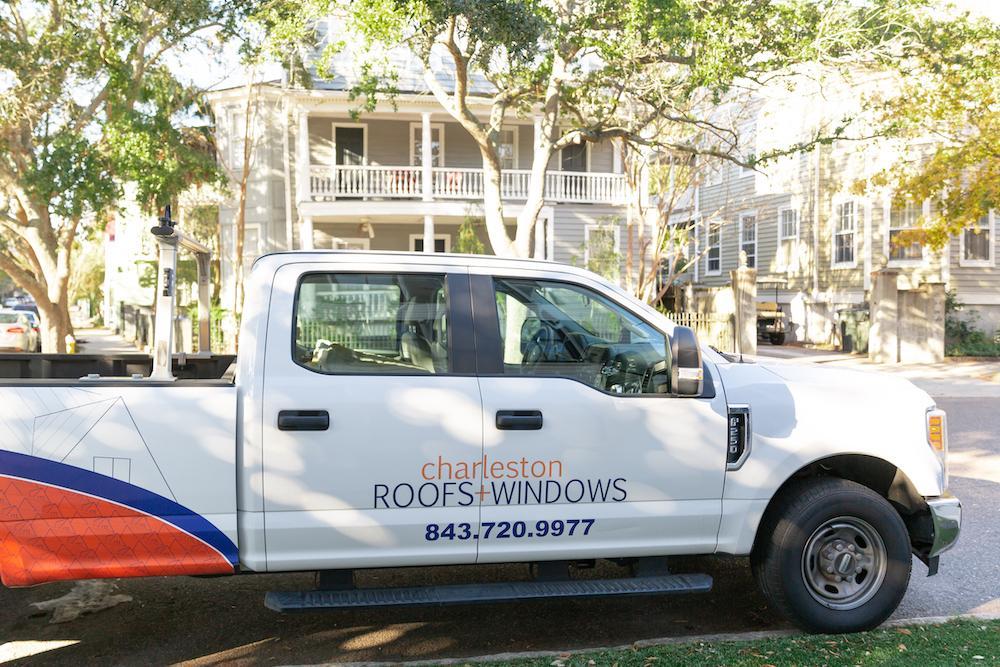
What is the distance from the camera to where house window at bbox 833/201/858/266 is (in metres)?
25.8

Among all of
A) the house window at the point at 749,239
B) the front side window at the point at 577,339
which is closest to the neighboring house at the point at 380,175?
the house window at the point at 749,239

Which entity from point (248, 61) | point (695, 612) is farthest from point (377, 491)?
point (248, 61)

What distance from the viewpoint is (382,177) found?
2466 centimetres

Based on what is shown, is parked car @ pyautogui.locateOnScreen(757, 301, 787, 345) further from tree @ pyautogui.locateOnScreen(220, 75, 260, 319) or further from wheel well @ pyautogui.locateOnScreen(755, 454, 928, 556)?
wheel well @ pyautogui.locateOnScreen(755, 454, 928, 556)

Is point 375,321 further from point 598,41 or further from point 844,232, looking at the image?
point 844,232

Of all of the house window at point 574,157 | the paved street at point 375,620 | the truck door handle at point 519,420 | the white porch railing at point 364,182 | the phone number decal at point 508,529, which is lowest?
the paved street at point 375,620

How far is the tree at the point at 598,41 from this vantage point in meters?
11.6

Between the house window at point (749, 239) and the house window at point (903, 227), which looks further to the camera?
the house window at point (749, 239)

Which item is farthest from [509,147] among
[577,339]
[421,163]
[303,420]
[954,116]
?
[303,420]

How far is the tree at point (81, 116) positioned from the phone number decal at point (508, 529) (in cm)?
1265

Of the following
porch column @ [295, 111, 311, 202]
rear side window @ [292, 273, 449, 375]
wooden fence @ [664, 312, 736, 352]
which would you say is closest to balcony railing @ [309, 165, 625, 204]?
porch column @ [295, 111, 311, 202]

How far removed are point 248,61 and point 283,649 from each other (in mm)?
16198

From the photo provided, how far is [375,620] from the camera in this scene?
4992mm

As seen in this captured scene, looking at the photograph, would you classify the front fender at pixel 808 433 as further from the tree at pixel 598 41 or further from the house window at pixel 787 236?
the house window at pixel 787 236
